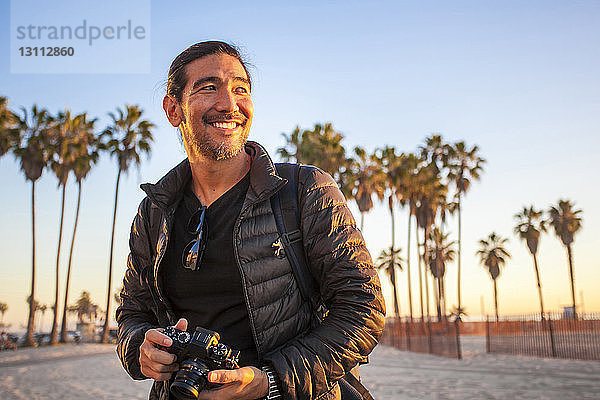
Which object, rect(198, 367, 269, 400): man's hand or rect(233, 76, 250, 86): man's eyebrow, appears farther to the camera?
rect(233, 76, 250, 86): man's eyebrow

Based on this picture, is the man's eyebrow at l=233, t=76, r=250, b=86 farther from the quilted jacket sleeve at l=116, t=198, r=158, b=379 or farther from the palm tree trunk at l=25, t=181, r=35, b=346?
the palm tree trunk at l=25, t=181, r=35, b=346

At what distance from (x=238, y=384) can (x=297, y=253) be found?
495 millimetres

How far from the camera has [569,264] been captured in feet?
163

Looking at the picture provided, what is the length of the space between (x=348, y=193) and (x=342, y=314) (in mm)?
37032

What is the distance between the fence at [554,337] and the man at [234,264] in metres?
24.2

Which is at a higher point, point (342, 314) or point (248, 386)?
point (342, 314)

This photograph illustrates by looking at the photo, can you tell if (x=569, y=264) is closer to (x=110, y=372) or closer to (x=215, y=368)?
(x=110, y=372)

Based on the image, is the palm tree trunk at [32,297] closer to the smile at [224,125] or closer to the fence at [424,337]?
the fence at [424,337]

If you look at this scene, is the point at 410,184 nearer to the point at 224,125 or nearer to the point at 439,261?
the point at 439,261

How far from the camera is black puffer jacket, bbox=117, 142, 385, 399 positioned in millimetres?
1640

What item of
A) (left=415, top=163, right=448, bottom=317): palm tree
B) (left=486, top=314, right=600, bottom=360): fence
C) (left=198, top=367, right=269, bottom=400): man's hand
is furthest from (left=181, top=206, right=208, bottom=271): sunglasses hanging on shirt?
(left=415, top=163, right=448, bottom=317): palm tree

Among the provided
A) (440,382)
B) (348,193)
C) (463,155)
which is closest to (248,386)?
(440,382)

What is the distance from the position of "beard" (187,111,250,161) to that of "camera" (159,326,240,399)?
2.48ft

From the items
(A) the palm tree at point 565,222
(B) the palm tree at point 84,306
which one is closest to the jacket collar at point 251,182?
(A) the palm tree at point 565,222
